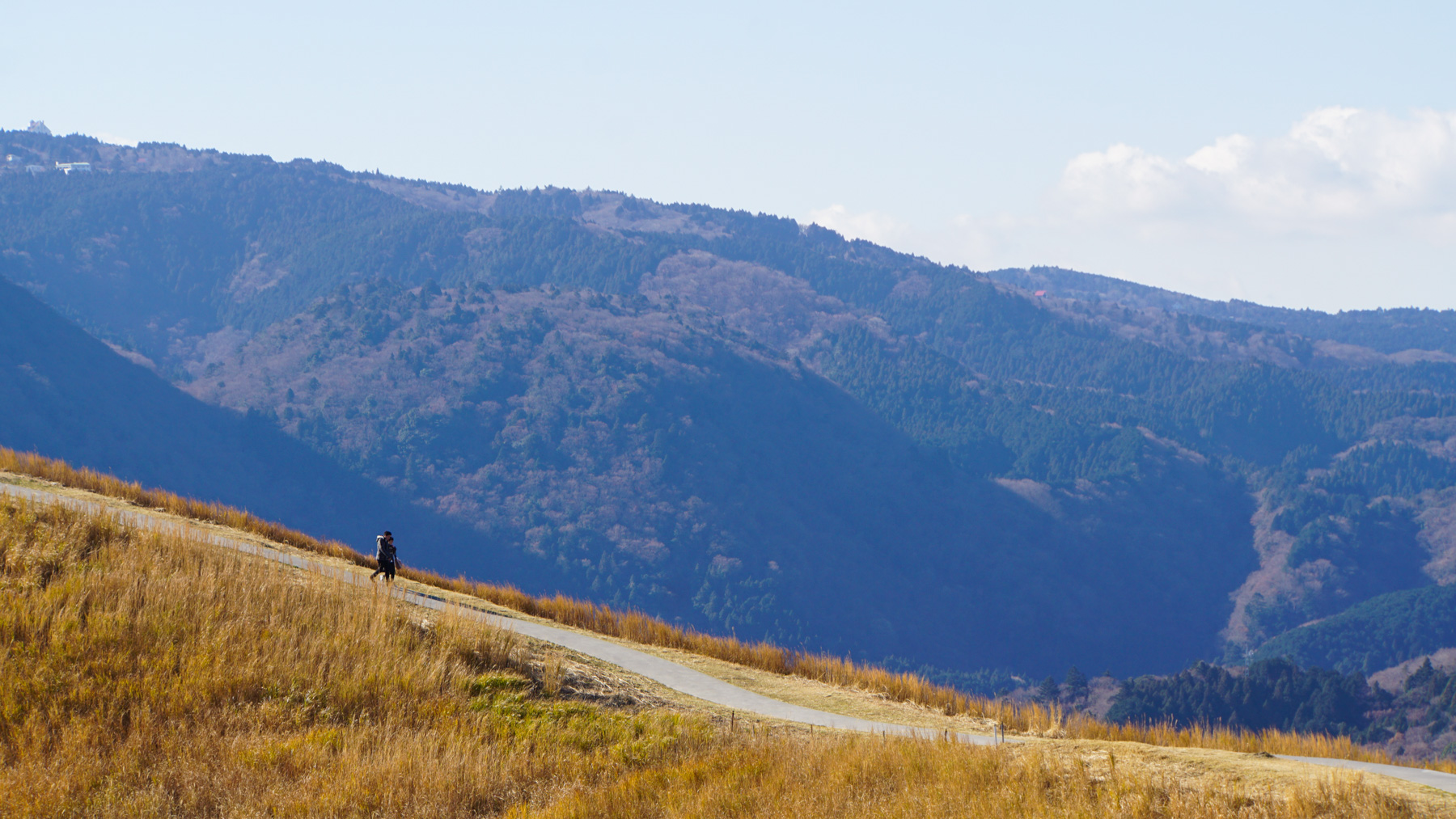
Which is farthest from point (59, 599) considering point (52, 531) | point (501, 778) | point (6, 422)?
point (6, 422)

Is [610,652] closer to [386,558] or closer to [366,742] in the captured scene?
[386,558]

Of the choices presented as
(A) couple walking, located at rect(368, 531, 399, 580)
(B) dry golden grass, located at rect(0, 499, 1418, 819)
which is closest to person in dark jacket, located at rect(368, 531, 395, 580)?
(A) couple walking, located at rect(368, 531, 399, 580)

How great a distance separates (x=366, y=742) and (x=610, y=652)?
786 centimetres

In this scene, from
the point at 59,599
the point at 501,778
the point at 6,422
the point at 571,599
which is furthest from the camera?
the point at 6,422

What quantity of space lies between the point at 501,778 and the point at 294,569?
846cm

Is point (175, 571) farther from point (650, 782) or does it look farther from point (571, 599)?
point (571, 599)

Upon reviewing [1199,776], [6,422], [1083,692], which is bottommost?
[1083,692]

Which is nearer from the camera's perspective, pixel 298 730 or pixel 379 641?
pixel 298 730

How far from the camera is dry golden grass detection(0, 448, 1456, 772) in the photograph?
49.7 ft

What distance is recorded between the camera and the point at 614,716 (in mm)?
13938

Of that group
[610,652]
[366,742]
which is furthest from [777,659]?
[366,742]

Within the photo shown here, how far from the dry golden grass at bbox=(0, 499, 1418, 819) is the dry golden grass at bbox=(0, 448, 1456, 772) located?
3.28m

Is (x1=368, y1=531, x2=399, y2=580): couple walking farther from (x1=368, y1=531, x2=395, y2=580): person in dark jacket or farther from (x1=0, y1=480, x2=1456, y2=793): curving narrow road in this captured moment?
(x1=0, y1=480, x2=1456, y2=793): curving narrow road

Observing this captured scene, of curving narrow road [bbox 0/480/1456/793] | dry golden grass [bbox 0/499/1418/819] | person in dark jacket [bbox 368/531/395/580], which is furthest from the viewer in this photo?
person in dark jacket [bbox 368/531/395/580]
